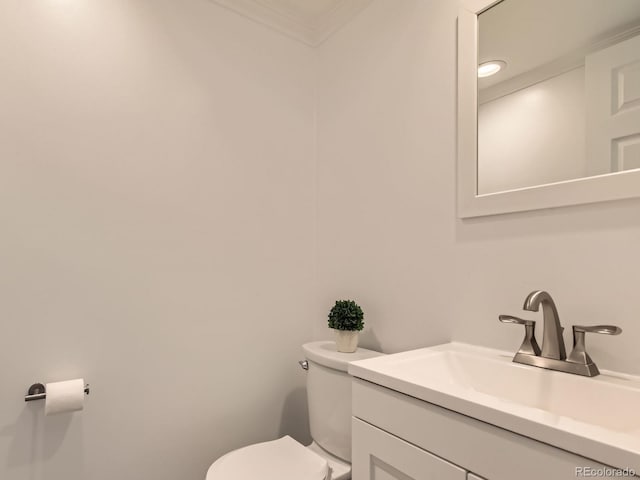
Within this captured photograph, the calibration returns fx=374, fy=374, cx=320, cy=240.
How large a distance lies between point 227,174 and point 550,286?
49.6 inches

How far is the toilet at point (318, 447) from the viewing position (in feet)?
4.02

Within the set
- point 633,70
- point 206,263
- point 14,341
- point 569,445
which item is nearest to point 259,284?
point 206,263

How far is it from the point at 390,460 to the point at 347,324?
0.59 metres

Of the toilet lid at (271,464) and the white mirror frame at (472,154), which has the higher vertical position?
the white mirror frame at (472,154)

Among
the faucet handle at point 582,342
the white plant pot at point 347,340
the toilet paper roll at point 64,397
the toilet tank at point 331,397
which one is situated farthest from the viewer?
the white plant pot at point 347,340

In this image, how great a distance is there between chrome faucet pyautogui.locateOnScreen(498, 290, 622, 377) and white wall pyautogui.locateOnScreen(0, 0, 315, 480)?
1.05m

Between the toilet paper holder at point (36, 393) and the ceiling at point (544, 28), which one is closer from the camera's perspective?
the ceiling at point (544, 28)

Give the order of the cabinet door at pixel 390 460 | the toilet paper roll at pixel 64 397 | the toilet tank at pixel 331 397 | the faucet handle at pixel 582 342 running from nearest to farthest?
the cabinet door at pixel 390 460 → the faucet handle at pixel 582 342 → the toilet paper roll at pixel 64 397 → the toilet tank at pixel 331 397

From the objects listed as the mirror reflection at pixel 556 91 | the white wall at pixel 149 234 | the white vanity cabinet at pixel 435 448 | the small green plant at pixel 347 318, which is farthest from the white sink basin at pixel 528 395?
the white wall at pixel 149 234

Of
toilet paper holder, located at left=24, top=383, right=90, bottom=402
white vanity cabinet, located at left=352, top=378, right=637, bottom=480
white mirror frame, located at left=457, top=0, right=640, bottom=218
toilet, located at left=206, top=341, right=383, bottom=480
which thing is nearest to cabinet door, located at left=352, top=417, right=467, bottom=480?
white vanity cabinet, located at left=352, top=378, right=637, bottom=480

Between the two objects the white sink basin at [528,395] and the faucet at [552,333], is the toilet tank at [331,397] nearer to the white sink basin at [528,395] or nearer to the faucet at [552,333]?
the white sink basin at [528,395]

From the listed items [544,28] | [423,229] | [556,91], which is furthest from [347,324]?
[544,28]

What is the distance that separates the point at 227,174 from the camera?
1621 mm

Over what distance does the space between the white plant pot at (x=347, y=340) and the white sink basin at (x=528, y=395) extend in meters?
0.36
